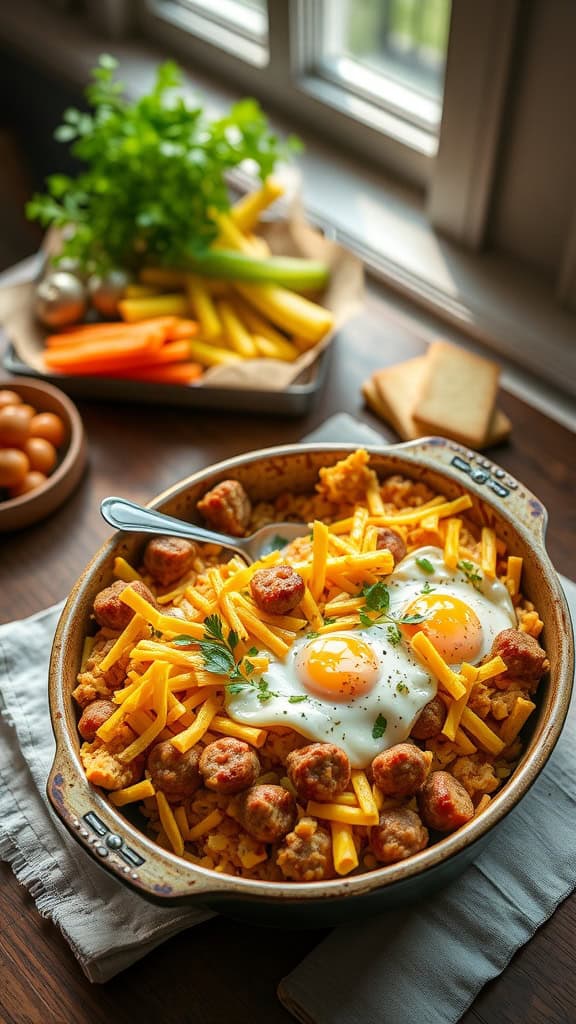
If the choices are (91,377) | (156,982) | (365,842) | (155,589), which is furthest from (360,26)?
(156,982)

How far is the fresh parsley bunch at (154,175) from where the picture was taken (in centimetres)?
265

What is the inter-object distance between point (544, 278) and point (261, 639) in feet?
5.68

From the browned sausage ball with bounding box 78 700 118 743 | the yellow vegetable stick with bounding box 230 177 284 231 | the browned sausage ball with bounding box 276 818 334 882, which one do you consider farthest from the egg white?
the yellow vegetable stick with bounding box 230 177 284 231

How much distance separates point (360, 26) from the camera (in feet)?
10.8

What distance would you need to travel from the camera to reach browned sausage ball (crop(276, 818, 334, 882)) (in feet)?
4.99

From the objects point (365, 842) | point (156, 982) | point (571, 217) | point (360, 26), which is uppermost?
point (360, 26)

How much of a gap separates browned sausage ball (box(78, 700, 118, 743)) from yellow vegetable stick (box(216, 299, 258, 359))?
4.04 ft

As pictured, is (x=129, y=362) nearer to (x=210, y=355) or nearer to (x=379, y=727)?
(x=210, y=355)

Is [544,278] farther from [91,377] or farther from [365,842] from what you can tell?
[365,842]

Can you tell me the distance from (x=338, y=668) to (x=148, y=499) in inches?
36.0

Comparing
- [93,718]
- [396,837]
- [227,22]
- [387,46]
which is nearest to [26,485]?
[93,718]

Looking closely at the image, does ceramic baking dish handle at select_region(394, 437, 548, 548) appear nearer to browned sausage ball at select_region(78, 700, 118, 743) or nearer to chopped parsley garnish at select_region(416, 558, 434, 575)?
chopped parsley garnish at select_region(416, 558, 434, 575)

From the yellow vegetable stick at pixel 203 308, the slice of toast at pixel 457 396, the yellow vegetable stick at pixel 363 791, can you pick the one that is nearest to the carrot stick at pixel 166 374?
the yellow vegetable stick at pixel 203 308

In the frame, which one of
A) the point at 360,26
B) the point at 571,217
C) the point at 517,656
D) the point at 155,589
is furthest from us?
the point at 360,26
